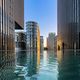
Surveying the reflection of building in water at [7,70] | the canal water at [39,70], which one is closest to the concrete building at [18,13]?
the canal water at [39,70]

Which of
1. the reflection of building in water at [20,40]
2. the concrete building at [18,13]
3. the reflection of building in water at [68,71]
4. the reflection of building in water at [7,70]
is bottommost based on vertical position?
the reflection of building in water at [68,71]

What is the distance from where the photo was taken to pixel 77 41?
3199 inches

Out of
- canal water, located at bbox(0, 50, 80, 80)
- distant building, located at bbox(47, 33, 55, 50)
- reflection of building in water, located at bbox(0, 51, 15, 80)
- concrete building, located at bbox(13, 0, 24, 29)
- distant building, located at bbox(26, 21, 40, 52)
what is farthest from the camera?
distant building, located at bbox(47, 33, 55, 50)

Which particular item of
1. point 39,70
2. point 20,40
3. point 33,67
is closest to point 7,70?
point 39,70

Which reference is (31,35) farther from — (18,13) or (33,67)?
(33,67)

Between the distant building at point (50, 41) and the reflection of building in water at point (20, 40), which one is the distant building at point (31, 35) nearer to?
the reflection of building in water at point (20, 40)

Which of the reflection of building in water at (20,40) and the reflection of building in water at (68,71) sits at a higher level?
the reflection of building in water at (20,40)

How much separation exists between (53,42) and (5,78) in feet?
441

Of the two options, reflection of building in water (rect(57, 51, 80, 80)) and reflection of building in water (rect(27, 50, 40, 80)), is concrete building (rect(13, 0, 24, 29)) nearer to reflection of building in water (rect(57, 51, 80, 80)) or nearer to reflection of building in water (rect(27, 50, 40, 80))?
A: reflection of building in water (rect(27, 50, 40, 80))

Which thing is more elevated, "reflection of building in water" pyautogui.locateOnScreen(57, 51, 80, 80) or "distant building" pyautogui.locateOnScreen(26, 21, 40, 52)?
"distant building" pyautogui.locateOnScreen(26, 21, 40, 52)

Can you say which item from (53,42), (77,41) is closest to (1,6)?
(77,41)

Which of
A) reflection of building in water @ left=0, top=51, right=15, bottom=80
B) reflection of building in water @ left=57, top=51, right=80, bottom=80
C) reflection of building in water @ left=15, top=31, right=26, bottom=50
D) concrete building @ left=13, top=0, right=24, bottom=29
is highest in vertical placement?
→ concrete building @ left=13, top=0, right=24, bottom=29

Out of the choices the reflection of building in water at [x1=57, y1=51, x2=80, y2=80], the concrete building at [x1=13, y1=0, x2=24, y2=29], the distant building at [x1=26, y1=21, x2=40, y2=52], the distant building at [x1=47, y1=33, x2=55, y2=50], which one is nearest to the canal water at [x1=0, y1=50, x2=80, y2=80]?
the reflection of building in water at [x1=57, y1=51, x2=80, y2=80]

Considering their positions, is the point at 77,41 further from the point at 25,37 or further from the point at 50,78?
the point at 50,78
